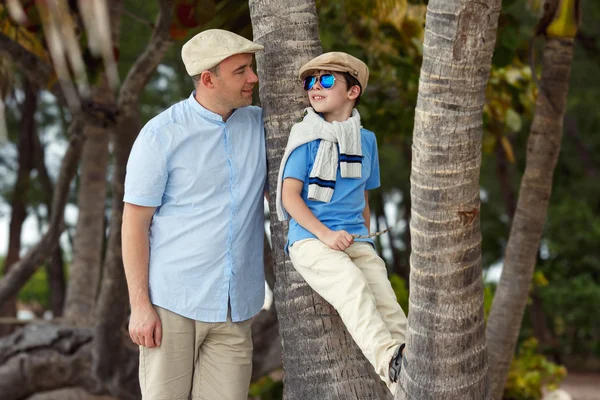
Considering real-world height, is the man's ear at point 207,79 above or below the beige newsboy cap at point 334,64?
below

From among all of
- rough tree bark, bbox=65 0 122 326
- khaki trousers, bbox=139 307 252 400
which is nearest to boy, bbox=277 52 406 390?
khaki trousers, bbox=139 307 252 400

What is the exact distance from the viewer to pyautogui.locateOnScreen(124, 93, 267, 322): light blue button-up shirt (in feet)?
10.5

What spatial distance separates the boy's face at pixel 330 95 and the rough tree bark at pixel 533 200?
3.04 meters

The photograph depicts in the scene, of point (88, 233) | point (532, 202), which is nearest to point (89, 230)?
point (88, 233)

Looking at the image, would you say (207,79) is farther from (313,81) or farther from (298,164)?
(298,164)

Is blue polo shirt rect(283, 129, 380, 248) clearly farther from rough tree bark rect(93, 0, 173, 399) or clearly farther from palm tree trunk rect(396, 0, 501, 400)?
rough tree bark rect(93, 0, 173, 399)

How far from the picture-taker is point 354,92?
3367mm

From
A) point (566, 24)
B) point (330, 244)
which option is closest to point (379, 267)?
point (330, 244)

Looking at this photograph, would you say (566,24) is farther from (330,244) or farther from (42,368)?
(42,368)

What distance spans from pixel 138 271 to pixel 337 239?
815mm

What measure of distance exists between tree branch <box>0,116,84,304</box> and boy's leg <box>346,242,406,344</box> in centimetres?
435

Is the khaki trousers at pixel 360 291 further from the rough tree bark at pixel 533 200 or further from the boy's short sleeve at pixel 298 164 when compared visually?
the rough tree bark at pixel 533 200

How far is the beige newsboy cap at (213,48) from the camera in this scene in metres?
3.25

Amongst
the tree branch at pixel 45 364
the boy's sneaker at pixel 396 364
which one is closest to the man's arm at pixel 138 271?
the boy's sneaker at pixel 396 364
